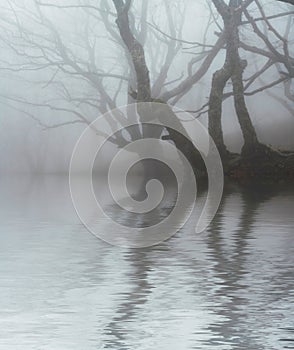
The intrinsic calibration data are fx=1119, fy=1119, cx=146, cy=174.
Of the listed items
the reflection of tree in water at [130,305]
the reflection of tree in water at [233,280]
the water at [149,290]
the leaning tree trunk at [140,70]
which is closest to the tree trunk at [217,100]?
the leaning tree trunk at [140,70]

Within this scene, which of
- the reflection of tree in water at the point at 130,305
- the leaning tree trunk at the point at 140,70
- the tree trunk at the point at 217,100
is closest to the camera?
the reflection of tree in water at the point at 130,305

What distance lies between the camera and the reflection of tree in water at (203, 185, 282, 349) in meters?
3.45

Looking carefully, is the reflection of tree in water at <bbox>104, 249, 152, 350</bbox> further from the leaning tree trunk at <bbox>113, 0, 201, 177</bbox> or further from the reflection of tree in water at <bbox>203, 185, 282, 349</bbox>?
the leaning tree trunk at <bbox>113, 0, 201, 177</bbox>

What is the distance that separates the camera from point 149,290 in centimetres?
454

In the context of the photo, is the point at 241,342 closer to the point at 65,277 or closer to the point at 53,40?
the point at 65,277

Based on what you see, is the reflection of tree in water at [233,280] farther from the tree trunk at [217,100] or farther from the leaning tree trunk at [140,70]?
the leaning tree trunk at [140,70]

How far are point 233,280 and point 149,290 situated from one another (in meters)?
0.48

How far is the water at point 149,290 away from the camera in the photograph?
3436 mm

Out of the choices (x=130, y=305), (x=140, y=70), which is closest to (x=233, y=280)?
(x=130, y=305)

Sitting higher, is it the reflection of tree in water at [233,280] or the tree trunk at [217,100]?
the tree trunk at [217,100]

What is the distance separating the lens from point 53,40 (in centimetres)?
2386

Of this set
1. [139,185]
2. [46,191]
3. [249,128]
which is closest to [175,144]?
[249,128]

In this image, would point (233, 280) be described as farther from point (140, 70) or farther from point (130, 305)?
point (140, 70)

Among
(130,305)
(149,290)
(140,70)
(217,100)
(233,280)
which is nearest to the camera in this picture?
(130,305)
